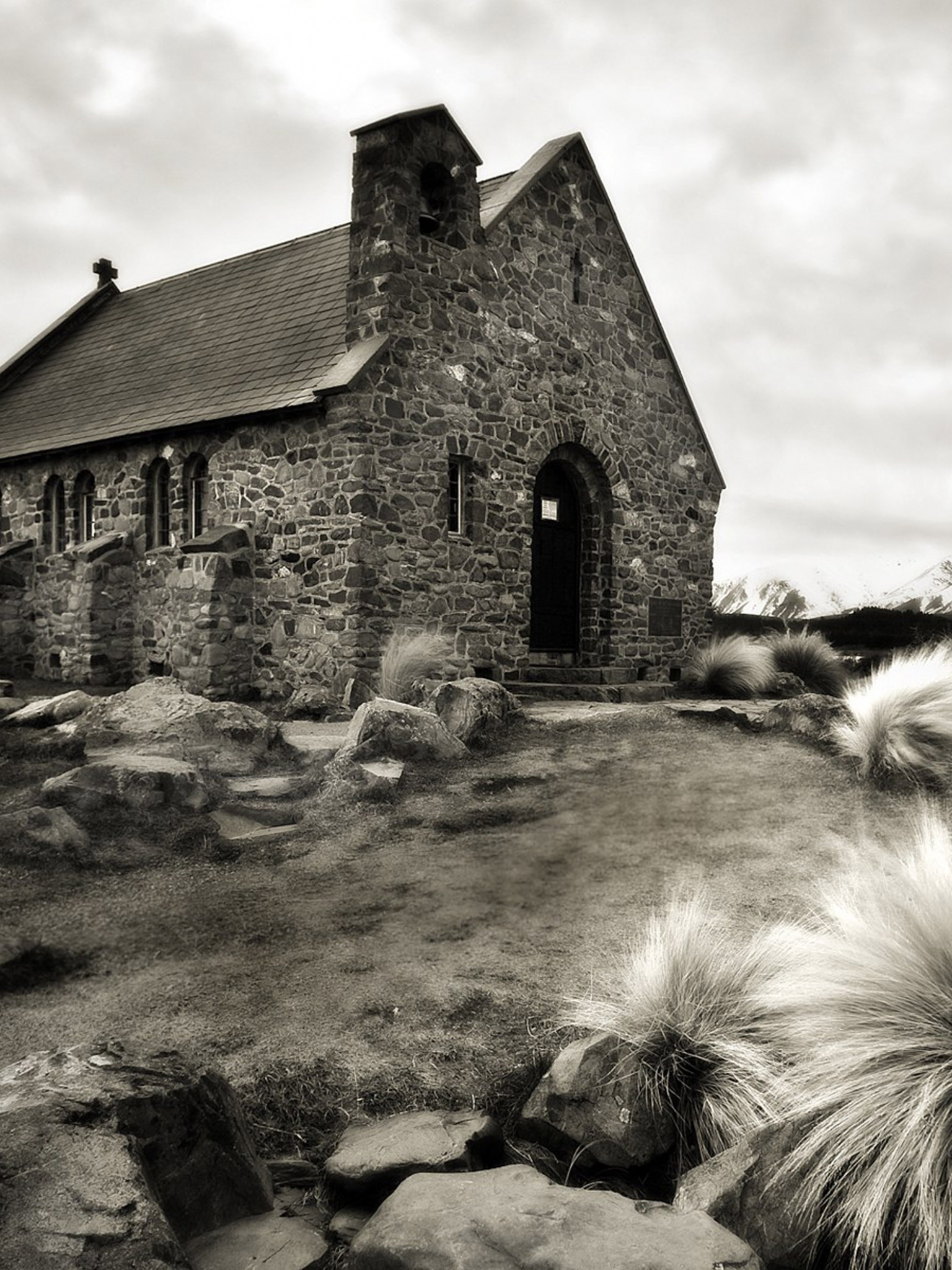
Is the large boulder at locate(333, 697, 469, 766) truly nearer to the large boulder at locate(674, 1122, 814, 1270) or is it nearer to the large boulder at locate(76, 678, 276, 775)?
the large boulder at locate(76, 678, 276, 775)

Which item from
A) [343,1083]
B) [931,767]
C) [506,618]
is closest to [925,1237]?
[343,1083]

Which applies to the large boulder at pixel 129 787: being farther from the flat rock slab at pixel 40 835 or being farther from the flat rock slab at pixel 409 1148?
the flat rock slab at pixel 409 1148

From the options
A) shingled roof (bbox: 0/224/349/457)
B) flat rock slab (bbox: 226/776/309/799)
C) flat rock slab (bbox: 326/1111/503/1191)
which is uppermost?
shingled roof (bbox: 0/224/349/457)

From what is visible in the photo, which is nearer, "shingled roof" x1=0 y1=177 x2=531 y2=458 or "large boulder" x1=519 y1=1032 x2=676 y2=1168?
"large boulder" x1=519 y1=1032 x2=676 y2=1168

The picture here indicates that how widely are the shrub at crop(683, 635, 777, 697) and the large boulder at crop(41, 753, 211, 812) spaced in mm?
9756

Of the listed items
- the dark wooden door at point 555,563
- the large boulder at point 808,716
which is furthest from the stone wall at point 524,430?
the large boulder at point 808,716

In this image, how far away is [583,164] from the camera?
17.0 meters

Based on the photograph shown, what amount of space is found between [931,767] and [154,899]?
6310mm

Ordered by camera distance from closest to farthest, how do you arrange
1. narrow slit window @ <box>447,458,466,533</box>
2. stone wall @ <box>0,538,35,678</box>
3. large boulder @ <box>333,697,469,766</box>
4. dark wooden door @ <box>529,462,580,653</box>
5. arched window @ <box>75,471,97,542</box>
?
large boulder @ <box>333,697,469,766</box> < narrow slit window @ <box>447,458,466,533</box> < dark wooden door @ <box>529,462,580,653</box> < arched window @ <box>75,471,97,542</box> < stone wall @ <box>0,538,35,678</box>

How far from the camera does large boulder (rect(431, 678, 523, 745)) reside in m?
11.0

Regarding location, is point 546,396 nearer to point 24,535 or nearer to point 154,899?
point 24,535

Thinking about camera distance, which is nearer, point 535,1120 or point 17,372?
point 535,1120

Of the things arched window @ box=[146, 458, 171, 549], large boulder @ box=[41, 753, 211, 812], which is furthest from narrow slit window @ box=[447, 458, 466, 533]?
large boulder @ box=[41, 753, 211, 812]

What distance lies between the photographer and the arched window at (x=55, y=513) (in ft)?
62.3
